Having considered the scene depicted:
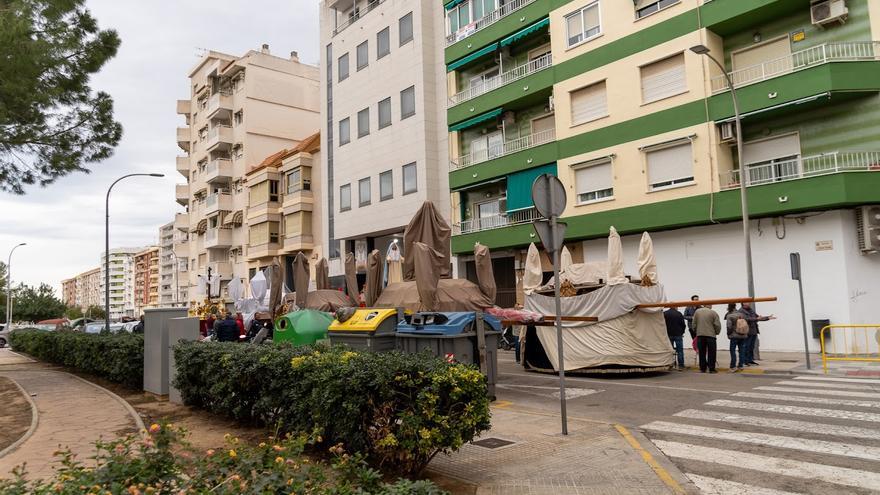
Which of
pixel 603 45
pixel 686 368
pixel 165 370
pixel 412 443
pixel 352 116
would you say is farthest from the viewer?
pixel 352 116

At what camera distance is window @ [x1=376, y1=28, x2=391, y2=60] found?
1280 inches

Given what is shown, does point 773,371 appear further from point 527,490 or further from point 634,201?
point 527,490

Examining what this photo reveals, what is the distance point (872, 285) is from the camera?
16.8 m

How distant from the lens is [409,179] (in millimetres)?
30562

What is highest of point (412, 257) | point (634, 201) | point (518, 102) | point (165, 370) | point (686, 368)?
point (518, 102)

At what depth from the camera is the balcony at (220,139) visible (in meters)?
49.0

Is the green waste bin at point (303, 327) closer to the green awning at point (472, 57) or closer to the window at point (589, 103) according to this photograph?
the window at point (589, 103)

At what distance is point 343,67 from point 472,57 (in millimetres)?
11582

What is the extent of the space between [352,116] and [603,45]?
665 inches

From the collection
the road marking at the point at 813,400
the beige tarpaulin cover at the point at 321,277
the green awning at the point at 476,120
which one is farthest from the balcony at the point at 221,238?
the road marking at the point at 813,400

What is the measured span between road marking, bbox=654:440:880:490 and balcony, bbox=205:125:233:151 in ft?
158

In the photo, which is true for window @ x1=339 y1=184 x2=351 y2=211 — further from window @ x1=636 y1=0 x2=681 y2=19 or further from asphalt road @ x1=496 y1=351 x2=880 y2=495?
asphalt road @ x1=496 y1=351 x2=880 y2=495

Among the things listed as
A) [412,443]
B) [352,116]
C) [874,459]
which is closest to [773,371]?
[874,459]

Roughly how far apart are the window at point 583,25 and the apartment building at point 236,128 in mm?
30665
